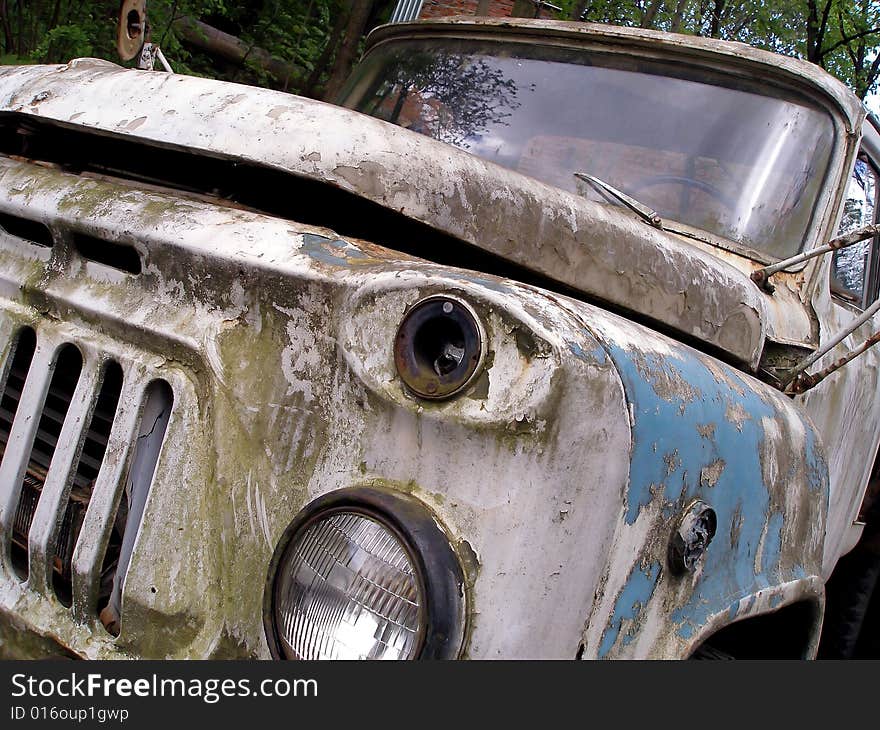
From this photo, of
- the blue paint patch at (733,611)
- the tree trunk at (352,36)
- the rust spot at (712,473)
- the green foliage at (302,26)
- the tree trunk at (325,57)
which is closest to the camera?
the rust spot at (712,473)

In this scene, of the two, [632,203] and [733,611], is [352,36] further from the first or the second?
[733,611]

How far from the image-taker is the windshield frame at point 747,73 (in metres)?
2.63

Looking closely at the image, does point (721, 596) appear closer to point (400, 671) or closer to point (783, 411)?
point (783, 411)

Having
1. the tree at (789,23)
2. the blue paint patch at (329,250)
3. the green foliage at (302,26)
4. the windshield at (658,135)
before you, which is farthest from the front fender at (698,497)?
the tree at (789,23)

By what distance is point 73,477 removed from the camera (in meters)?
1.71

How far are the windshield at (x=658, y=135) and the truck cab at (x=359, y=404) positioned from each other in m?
0.26

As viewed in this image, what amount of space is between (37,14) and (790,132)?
6205 millimetres

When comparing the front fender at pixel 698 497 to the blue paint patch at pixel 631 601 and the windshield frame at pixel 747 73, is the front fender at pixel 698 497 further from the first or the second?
the windshield frame at pixel 747 73

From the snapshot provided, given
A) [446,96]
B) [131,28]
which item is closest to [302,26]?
[446,96]

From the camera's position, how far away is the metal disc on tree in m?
2.61

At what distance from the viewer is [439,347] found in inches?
60.2

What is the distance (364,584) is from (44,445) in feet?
2.68

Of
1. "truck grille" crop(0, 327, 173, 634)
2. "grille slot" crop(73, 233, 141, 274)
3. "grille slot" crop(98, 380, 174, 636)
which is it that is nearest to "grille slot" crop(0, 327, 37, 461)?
"truck grille" crop(0, 327, 173, 634)

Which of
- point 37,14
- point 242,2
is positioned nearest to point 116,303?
point 37,14
